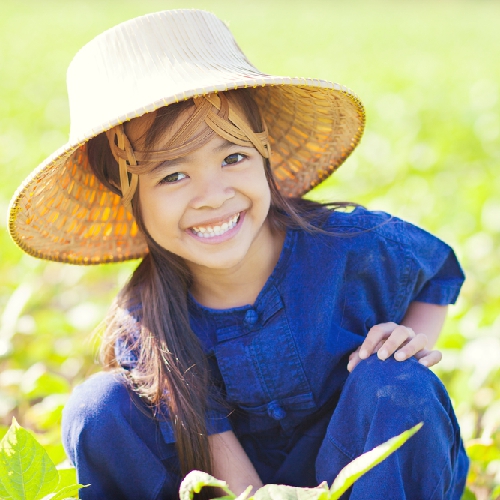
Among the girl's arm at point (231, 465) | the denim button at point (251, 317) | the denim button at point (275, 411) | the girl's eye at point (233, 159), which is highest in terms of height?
the girl's eye at point (233, 159)

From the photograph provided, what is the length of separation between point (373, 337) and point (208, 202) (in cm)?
39

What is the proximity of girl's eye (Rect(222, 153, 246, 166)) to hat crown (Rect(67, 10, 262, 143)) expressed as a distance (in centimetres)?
16

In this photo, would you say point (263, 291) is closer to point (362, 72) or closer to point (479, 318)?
point (479, 318)

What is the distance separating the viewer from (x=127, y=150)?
1.46 m

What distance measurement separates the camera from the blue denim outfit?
4.83 ft

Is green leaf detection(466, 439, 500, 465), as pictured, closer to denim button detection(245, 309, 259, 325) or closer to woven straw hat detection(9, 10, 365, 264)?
denim button detection(245, 309, 259, 325)

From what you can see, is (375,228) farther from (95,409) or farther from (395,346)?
(95,409)

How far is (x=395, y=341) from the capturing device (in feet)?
4.62

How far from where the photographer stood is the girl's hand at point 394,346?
4.56 ft

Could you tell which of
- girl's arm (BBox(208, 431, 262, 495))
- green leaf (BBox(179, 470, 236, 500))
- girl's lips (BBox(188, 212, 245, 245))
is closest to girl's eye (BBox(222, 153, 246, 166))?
girl's lips (BBox(188, 212, 245, 245))

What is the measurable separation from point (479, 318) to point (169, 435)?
103 centimetres

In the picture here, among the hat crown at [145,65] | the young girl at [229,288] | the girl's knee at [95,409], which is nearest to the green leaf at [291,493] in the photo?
the young girl at [229,288]

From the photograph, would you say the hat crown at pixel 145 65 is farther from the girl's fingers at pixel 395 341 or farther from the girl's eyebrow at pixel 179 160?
the girl's fingers at pixel 395 341

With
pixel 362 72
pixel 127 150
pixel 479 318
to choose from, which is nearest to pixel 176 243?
pixel 127 150
